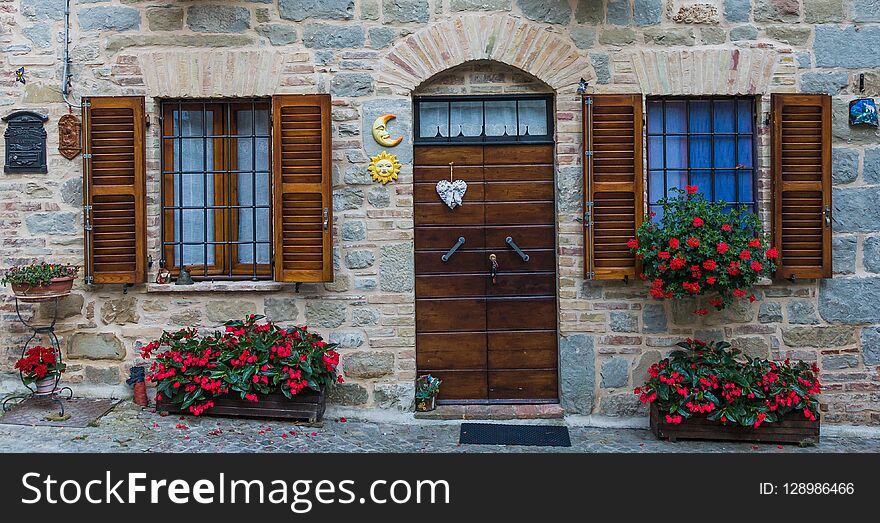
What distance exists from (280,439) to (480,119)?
279cm

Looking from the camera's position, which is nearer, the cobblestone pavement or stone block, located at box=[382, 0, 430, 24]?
the cobblestone pavement

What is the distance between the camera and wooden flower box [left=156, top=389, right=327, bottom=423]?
5.16 m

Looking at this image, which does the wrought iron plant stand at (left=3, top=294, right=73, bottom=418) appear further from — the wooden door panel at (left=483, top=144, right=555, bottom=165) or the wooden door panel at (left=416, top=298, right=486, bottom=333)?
the wooden door panel at (left=483, top=144, right=555, bottom=165)

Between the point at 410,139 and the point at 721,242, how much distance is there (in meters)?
2.34

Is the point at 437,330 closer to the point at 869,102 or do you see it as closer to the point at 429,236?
the point at 429,236

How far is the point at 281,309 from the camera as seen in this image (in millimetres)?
5480

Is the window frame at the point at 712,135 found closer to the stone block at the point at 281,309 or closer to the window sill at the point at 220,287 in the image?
the stone block at the point at 281,309

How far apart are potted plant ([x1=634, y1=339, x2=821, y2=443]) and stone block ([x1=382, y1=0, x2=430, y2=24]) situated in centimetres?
Answer: 315

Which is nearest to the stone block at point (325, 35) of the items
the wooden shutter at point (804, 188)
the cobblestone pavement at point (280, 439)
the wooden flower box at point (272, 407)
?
the wooden flower box at point (272, 407)

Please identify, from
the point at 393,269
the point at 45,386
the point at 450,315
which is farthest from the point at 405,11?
the point at 45,386

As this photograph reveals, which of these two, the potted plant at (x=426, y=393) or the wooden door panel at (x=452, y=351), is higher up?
the wooden door panel at (x=452, y=351)

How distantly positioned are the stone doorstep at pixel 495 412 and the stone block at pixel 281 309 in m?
1.20

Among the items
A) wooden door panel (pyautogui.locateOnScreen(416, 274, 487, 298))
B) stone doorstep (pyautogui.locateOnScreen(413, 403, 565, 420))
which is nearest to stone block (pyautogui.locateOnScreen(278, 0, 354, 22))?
wooden door panel (pyautogui.locateOnScreen(416, 274, 487, 298))

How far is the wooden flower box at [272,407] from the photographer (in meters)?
Answer: 5.16
